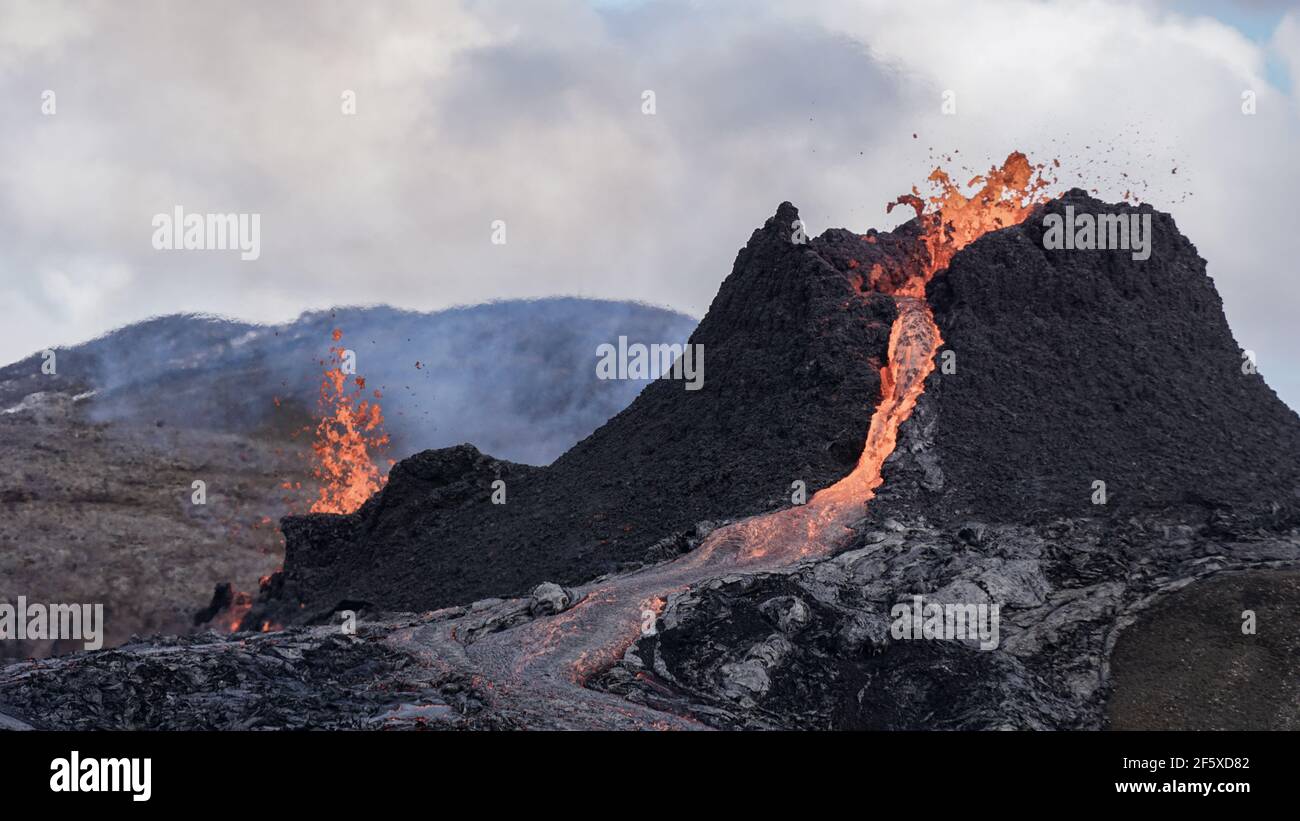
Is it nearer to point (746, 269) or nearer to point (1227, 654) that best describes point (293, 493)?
point (746, 269)

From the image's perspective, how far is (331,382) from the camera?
125m

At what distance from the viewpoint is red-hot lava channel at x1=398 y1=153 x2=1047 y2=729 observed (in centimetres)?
3216

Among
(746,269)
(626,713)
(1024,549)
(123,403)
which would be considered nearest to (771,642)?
(626,713)

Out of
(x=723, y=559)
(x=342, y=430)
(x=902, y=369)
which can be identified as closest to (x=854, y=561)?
(x=723, y=559)

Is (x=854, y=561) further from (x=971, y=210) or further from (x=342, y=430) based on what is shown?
(x=342, y=430)

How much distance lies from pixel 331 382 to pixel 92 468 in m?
29.0

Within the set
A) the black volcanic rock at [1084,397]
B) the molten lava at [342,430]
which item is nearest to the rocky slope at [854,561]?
the black volcanic rock at [1084,397]

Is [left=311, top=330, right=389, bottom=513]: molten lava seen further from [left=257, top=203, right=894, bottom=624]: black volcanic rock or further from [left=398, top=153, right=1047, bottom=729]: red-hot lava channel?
[left=398, top=153, right=1047, bottom=729]: red-hot lava channel

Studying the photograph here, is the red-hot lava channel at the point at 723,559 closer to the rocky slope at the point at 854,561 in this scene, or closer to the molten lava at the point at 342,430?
the rocky slope at the point at 854,561

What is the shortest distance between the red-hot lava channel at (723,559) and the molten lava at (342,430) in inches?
2137

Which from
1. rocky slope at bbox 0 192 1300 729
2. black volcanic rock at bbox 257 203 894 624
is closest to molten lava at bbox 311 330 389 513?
black volcanic rock at bbox 257 203 894 624

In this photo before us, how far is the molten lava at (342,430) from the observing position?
106 meters

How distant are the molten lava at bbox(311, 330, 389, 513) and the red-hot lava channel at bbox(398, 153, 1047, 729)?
178 ft

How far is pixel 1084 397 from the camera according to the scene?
47219 millimetres
